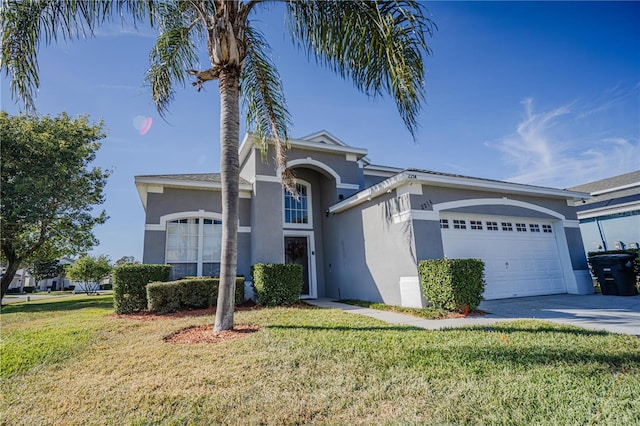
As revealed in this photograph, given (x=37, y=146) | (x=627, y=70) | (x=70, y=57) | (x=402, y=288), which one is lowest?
(x=402, y=288)

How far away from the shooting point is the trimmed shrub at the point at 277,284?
9555mm

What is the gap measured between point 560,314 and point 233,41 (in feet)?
30.9

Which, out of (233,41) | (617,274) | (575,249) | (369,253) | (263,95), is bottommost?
(617,274)

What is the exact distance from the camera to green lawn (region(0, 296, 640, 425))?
8.96 ft

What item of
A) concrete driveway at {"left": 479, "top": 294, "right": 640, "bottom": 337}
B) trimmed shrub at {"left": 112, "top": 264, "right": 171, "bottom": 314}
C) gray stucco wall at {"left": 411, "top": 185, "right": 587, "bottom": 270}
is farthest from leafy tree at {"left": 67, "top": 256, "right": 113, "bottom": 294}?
concrete driveway at {"left": 479, "top": 294, "right": 640, "bottom": 337}

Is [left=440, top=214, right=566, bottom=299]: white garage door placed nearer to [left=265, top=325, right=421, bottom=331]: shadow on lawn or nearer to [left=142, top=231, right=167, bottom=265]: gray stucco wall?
[left=265, top=325, right=421, bottom=331]: shadow on lawn

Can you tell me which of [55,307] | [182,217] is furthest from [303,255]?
[55,307]

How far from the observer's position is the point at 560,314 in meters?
6.85

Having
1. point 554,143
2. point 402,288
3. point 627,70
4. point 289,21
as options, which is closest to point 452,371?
point 402,288

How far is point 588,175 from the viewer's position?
19.5 meters

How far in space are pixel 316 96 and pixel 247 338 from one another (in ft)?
24.3

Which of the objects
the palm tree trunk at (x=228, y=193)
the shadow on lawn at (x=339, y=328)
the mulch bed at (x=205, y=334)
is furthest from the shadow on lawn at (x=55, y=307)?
the shadow on lawn at (x=339, y=328)

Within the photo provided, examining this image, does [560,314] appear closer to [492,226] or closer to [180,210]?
[492,226]

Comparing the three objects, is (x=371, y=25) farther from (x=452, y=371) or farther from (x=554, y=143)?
(x=554, y=143)
